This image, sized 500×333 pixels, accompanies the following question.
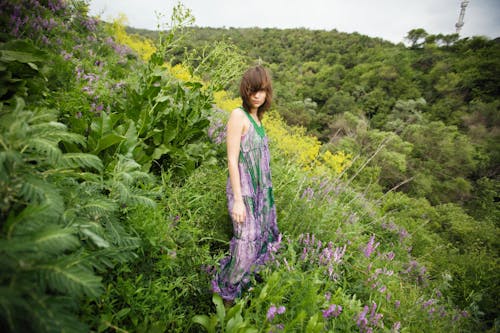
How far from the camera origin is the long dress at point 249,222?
1922 mm

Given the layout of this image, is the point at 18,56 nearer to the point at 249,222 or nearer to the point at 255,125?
the point at 255,125

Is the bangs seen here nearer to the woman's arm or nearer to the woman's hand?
the woman's arm

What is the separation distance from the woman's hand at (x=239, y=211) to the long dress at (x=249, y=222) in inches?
2.4

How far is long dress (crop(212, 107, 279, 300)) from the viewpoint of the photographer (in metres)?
1.92

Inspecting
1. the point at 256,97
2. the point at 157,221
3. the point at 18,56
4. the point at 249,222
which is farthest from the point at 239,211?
the point at 18,56

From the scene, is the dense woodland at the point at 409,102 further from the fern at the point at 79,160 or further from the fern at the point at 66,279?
the fern at the point at 66,279

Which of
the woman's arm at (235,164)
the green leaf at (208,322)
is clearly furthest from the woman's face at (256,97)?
the green leaf at (208,322)

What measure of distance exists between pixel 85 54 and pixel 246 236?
4.11 metres

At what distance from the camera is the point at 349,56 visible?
33.6 m

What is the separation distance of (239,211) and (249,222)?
15cm

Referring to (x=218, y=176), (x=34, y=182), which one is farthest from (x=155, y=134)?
(x=34, y=182)

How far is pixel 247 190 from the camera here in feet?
6.51

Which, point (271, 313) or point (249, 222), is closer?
point (271, 313)

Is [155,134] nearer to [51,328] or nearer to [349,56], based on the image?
[51,328]
